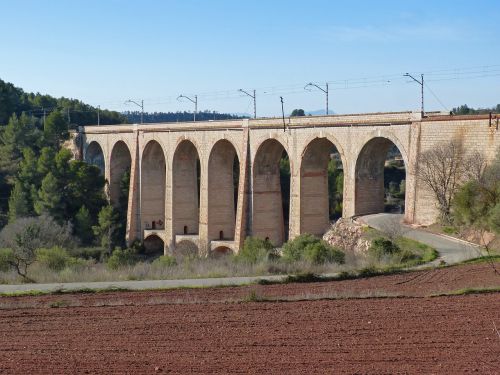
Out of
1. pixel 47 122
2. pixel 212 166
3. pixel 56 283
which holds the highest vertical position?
pixel 47 122

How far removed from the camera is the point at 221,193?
4181cm

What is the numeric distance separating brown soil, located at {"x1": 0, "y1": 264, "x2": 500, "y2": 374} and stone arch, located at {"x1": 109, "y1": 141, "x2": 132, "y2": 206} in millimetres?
37568

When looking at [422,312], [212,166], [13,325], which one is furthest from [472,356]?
[212,166]

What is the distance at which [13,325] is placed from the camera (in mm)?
14672

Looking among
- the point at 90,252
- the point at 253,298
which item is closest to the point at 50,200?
the point at 90,252

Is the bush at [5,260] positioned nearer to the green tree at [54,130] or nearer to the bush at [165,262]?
the bush at [165,262]

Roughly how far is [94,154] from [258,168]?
28.4 meters

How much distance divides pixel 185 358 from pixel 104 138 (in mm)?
46073

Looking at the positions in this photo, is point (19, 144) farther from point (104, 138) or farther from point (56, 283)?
point (56, 283)

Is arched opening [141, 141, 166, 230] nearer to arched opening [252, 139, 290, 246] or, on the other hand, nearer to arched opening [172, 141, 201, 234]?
arched opening [172, 141, 201, 234]

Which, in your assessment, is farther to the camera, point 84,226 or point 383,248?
point 84,226

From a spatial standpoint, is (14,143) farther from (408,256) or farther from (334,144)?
A: (408,256)

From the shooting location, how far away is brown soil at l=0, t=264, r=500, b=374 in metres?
11.2

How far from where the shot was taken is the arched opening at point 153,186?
49.6m
